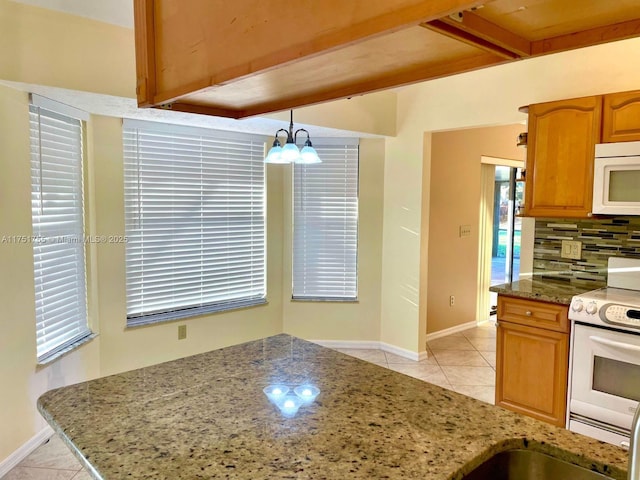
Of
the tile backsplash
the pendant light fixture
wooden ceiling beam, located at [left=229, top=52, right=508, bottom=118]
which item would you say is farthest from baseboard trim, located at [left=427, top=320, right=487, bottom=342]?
wooden ceiling beam, located at [left=229, top=52, right=508, bottom=118]

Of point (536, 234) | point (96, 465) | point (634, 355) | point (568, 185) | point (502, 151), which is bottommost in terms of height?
point (634, 355)

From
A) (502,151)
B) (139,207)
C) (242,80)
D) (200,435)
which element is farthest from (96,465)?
(502,151)

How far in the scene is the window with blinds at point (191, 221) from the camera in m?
3.66

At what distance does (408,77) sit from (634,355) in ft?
7.71

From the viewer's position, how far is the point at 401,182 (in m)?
4.37

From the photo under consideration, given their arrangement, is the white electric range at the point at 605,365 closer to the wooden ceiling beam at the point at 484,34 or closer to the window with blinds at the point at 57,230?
the wooden ceiling beam at the point at 484,34

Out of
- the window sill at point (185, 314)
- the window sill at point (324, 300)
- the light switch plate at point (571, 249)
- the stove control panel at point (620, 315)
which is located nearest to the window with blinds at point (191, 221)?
the window sill at point (185, 314)

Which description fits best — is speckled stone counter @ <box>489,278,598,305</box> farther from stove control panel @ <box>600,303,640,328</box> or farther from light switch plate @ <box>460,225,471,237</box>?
light switch plate @ <box>460,225,471,237</box>

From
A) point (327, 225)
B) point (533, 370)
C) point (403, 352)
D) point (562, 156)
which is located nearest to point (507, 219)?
point (403, 352)

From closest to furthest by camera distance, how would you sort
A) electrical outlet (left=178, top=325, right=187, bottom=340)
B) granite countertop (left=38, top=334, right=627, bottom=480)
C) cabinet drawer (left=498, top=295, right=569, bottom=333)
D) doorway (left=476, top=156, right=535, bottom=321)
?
granite countertop (left=38, top=334, right=627, bottom=480)
cabinet drawer (left=498, top=295, right=569, bottom=333)
electrical outlet (left=178, top=325, right=187, bottom=340)
doorway (left=476, top=156, right=535, bottom=321)

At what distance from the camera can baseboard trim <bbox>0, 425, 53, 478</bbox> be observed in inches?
97.9

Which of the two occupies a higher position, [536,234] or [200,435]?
[536,234]

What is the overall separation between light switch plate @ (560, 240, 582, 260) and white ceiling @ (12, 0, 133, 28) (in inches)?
130

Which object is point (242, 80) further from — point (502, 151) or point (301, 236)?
point (502, 151)
